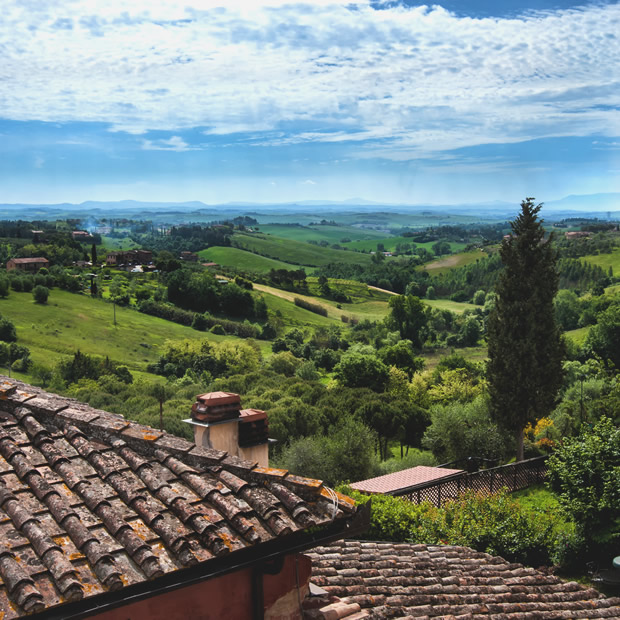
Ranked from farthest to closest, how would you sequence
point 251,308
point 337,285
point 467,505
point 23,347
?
point 337,285 < point 251,308 < point 23,347 < point 467,505

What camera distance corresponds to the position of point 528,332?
26.4 meters

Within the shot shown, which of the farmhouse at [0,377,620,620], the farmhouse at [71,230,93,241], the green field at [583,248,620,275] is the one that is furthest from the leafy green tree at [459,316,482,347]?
the farmhouse at [71,230,93,241]

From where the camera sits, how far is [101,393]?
43375 millimetres

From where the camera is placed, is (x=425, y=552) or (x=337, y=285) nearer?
(x=425, y=552)

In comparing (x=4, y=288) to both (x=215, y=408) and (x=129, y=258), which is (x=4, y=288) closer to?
(x=129, y=258)

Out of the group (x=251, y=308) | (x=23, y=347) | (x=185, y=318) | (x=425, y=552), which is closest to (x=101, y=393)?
(x=23, y=347)

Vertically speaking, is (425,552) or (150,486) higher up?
(150,486)

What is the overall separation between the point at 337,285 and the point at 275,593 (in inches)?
5249

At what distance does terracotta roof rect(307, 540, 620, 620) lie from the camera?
6.30 metres

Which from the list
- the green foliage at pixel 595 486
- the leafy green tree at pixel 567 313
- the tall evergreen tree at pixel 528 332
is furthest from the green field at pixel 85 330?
the green foliage at pixel 595 486

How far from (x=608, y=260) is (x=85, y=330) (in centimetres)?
9203

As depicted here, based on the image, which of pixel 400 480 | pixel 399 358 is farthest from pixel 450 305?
pixel 400 480

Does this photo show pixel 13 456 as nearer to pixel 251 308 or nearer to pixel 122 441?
pixel 122 441

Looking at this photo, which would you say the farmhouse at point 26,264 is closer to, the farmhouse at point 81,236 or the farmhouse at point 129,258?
the farmhouse at point 129,258
